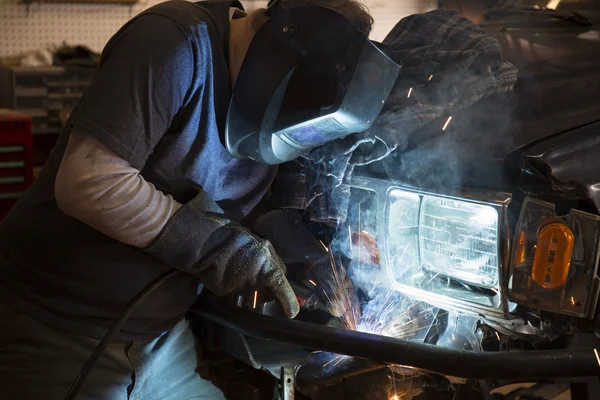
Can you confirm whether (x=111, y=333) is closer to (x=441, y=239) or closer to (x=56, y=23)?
(x=441, y=239)

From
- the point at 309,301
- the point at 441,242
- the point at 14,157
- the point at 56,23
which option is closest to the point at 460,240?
the point at 441,242

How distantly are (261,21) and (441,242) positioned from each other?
0.76m

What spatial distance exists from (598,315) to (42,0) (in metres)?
4.32

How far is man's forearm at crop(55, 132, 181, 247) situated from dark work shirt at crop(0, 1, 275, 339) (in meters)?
0.04

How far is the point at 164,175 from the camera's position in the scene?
1.75 m

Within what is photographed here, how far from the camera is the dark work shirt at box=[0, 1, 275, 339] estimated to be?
153cm

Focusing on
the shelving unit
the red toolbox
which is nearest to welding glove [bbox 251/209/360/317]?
the red toolbox

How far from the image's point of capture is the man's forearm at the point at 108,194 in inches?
60.4

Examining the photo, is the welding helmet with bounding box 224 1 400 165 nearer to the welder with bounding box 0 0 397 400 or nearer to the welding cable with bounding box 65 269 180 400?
the welder with bounding box 0 0 397 400

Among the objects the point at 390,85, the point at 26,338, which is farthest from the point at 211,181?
the point at 26,338

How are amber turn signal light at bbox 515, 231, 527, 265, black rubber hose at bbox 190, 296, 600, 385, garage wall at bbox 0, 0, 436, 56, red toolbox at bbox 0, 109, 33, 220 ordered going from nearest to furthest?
1. black rubber hose at bbox 190, 296, 600, 385
2. amber turn signal light at bbox 515, 231, 527, 265
3. red toolbox at bbox 0, 109, 33, 220
4. garage wall at bbox 0, 0, 436, 56

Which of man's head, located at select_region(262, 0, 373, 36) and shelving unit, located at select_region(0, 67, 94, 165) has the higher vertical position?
man's head, located at select_region(262, 0, 373, 36)

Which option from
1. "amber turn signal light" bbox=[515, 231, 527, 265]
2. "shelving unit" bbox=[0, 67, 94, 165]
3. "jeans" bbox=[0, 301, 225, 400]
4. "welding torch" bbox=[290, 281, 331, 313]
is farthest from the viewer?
"shelving unit" bbox=[0, 67, 94, 165]

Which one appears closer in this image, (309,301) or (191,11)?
(191,11)
